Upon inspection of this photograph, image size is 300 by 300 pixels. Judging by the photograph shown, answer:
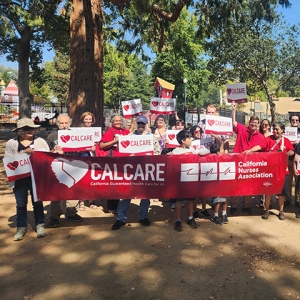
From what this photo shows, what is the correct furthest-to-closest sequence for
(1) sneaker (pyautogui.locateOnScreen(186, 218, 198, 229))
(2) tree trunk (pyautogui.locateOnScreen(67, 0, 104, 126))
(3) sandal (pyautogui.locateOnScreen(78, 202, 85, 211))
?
1. (2) tree trunk (pyautogui.locateOnScreen(67, 0, 104, 126))
2. (3) sandal (pyautogui.locateOnScreen(78, 202, 85, 211))
3. (1) sneaker (pyautogui.locateOnScreen(186, 218, 198, 229))

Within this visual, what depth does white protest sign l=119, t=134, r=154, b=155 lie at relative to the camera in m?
5.68

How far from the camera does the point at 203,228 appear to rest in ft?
18.4

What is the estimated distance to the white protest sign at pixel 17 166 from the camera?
4.97 metres

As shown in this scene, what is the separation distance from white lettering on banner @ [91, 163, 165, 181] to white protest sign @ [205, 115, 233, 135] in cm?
130

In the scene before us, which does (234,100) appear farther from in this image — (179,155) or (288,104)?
(288,104)

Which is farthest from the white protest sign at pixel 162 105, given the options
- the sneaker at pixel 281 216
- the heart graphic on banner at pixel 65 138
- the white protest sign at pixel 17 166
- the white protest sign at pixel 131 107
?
the white protest sign at pixel 17 166

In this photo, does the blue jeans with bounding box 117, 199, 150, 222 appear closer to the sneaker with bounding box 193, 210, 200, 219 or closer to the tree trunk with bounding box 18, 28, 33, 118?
the sneaker with bounding box 193, 210, 200, 219

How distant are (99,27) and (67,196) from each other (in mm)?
4831

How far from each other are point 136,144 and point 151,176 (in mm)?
630

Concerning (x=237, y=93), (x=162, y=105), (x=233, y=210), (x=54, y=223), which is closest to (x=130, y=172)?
(x=54, y=223)

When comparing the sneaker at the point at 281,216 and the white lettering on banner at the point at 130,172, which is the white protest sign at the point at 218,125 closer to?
the white lettering on banner at the point at 130,172

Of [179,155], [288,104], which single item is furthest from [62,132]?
[288,104]

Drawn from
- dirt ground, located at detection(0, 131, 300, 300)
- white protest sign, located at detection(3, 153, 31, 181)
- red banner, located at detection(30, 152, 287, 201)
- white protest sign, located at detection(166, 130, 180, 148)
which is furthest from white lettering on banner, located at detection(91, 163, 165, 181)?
white protest sign, located at detection(166, 130, 180, 148)

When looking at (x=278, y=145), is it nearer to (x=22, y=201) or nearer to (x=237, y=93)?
(x=237, y=93)
